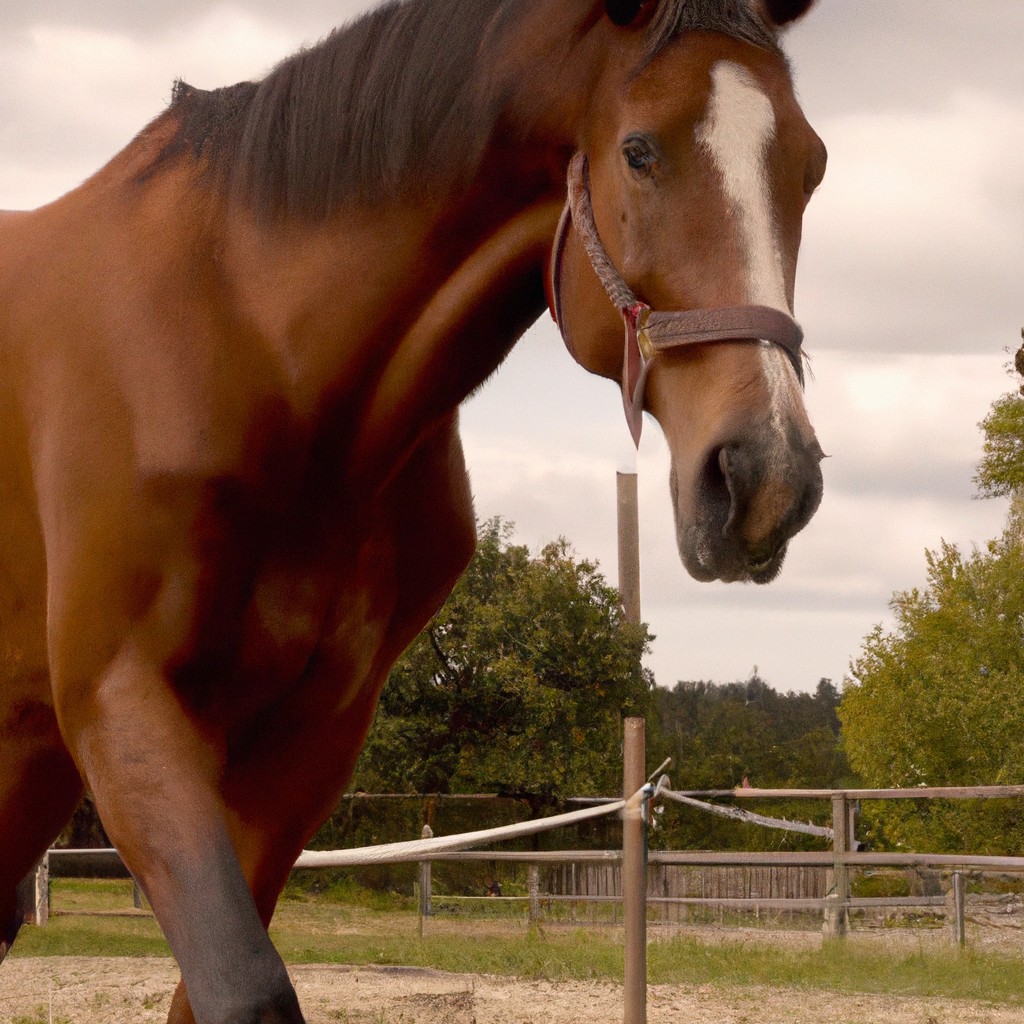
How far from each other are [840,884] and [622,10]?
8685 mm

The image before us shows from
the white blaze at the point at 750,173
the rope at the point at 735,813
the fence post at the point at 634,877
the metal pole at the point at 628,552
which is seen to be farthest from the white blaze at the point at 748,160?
the metal pole at the point at 628,552

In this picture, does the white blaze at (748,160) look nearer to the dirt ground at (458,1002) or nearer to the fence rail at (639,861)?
the fence rail at (639,861)

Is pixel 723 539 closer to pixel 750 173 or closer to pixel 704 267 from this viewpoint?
pixel 704 267

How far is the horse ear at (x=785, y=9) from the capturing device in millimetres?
1896

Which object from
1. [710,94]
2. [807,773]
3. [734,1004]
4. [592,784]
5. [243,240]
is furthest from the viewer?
[807,773]

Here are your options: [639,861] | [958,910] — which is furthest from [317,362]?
[958,910]

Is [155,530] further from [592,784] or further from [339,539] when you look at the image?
[592,784]

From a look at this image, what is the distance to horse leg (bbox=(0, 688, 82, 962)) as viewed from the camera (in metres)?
2.38

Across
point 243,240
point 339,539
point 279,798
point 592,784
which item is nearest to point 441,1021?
point 279,798

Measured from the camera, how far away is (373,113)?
A: 2.10 meters

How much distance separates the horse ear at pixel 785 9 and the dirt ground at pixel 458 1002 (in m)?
4.65

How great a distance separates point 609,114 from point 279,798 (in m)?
1.45

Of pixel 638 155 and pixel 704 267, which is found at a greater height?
pixel 638 155

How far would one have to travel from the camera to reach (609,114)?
1.84m
